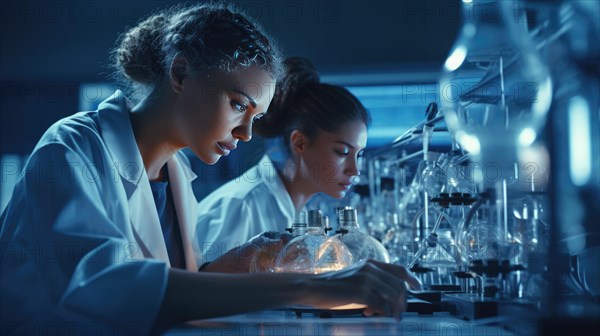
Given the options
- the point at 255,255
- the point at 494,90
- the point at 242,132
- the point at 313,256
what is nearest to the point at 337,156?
the point at 242,132

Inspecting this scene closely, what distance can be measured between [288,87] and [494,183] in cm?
157

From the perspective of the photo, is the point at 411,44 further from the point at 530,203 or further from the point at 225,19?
the point at 530,203

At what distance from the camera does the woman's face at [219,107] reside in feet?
5.68

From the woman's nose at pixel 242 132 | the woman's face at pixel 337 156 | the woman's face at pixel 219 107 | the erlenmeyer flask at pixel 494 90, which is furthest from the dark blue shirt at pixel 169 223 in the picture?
the erlenmeyer flask at pixel 494 90

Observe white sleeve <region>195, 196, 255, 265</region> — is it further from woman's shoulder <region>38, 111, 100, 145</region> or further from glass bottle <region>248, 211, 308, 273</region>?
woman's shoulder <region>38, 111, 100, 145</region>

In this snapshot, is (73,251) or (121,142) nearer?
(73,251)

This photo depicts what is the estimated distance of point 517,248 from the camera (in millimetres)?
1189

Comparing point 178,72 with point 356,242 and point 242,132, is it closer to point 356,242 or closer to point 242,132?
point 242,132

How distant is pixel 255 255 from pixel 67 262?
55 cm

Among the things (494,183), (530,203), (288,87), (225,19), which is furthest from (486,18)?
(288,87)

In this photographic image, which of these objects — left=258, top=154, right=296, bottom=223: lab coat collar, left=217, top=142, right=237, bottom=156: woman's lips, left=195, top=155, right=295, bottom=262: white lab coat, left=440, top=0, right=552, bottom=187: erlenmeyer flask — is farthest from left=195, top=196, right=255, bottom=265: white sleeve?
left=440, top=0, right=552, bottom=187: erlenmeyer flask

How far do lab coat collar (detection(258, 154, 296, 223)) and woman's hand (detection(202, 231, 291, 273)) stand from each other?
0.83 meters

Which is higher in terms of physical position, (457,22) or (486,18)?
(457,22)

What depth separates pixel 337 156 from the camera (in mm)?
2639
